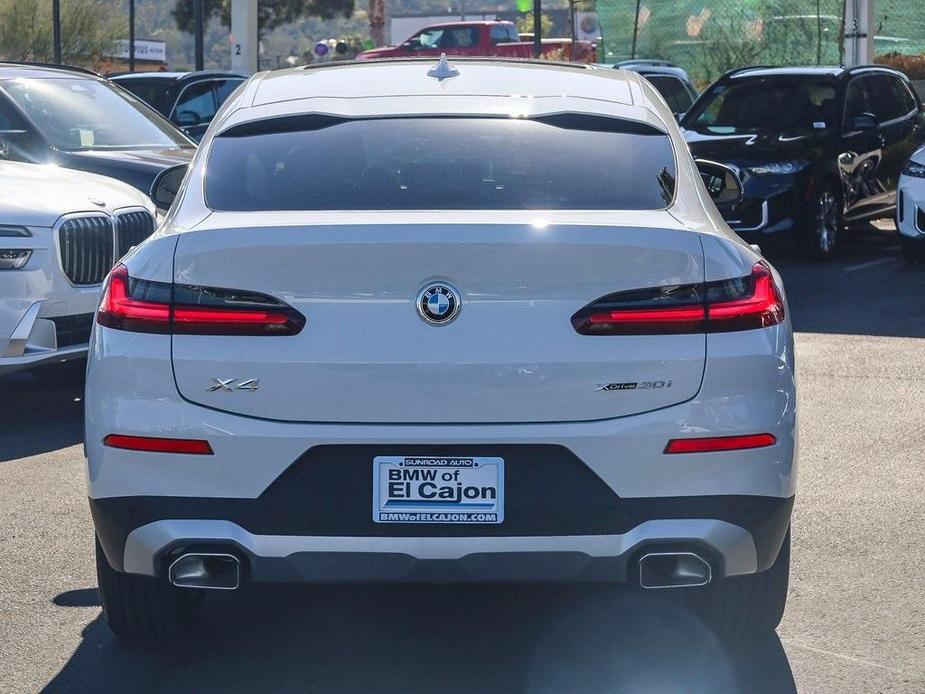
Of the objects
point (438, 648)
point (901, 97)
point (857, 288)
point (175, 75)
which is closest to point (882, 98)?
point (901, 97)

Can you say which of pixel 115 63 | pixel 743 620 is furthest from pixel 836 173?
pixel 115 63

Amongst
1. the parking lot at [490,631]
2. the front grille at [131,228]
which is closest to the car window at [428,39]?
the front grille at [131,228]

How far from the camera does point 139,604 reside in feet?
14.8

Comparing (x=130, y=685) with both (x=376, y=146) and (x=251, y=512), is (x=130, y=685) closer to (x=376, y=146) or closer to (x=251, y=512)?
(x=251, y=512)

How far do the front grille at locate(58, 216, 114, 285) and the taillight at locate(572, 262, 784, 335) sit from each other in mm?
4685

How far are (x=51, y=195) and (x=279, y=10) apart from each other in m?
54.1

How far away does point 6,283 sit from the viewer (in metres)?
7.69

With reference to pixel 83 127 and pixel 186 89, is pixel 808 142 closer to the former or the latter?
pixel 83 127

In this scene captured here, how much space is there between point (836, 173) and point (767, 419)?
11074mm

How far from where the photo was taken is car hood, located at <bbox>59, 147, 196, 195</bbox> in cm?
1049

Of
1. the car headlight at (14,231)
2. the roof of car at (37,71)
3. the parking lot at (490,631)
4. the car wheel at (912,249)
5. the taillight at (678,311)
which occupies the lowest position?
the car wheel at (912,249)

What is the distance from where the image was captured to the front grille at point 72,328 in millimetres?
7922

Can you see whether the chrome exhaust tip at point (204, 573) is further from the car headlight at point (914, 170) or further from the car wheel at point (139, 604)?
the car headlight at point (914, 170)

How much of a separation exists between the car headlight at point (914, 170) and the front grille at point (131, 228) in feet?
23.7
